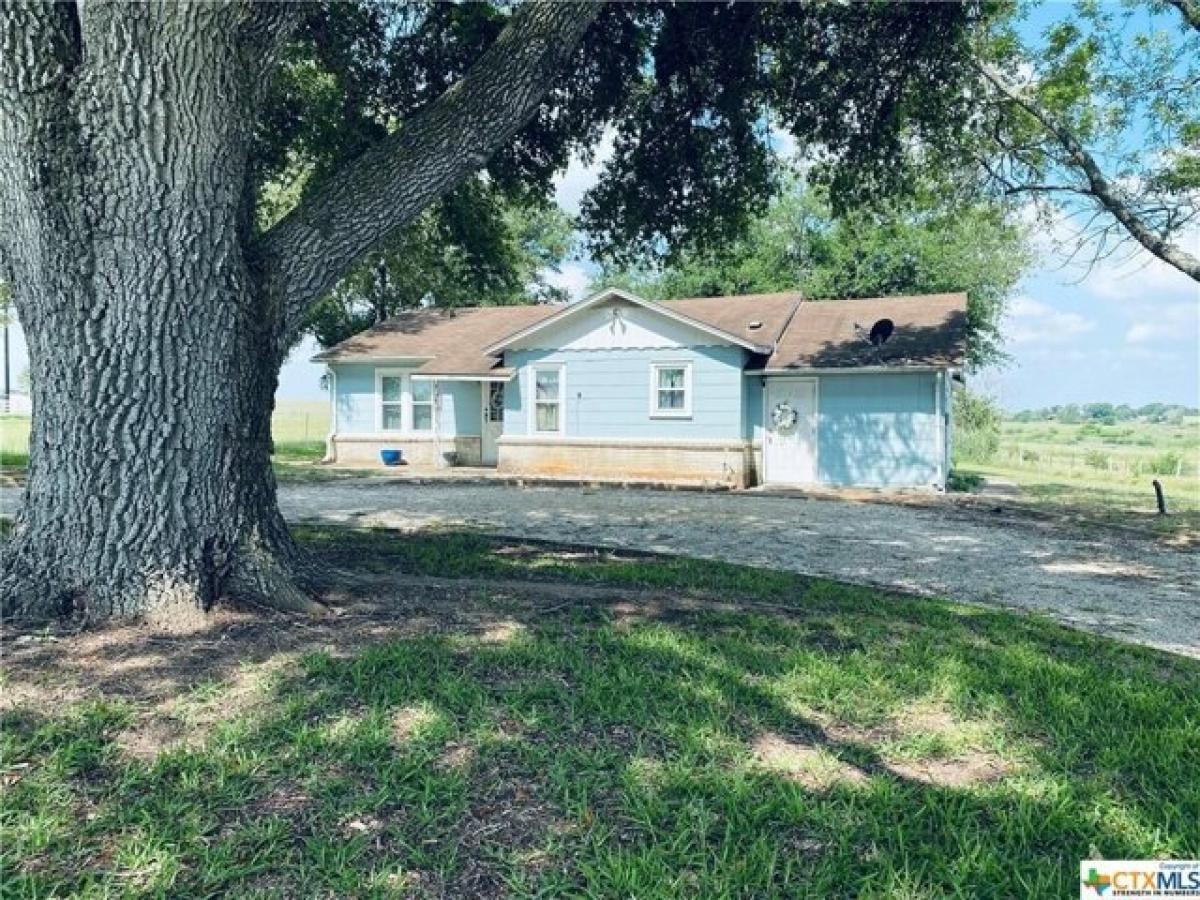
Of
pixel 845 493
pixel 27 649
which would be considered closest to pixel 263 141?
pixel 27 649

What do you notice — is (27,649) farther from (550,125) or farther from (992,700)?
(550,125)

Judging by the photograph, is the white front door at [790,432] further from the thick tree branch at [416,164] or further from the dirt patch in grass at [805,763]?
the dirt patch in grass at [805,763]

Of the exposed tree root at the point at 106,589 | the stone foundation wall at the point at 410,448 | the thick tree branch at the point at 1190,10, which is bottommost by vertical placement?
the exposed tree root at the point at 106,589

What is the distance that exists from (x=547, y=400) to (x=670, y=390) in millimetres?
2963

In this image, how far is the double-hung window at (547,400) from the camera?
1752 centimetres

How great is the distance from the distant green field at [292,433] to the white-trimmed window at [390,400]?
9.43 feet

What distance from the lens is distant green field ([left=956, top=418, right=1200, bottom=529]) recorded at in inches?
583

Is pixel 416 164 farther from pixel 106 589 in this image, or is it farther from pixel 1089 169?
pixel 1089 169

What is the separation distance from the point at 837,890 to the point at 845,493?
12905 millimetres

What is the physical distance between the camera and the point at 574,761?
291 cm

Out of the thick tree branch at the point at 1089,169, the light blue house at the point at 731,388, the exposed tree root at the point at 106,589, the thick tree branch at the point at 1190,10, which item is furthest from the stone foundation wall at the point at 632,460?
the exposed tree root at the point at 106,589

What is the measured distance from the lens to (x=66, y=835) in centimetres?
239

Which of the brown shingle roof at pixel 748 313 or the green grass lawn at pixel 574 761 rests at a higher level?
the brown shingle roof at pixel 748 313

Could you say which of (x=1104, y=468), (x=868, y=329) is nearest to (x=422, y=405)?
(x=868, y=329)
